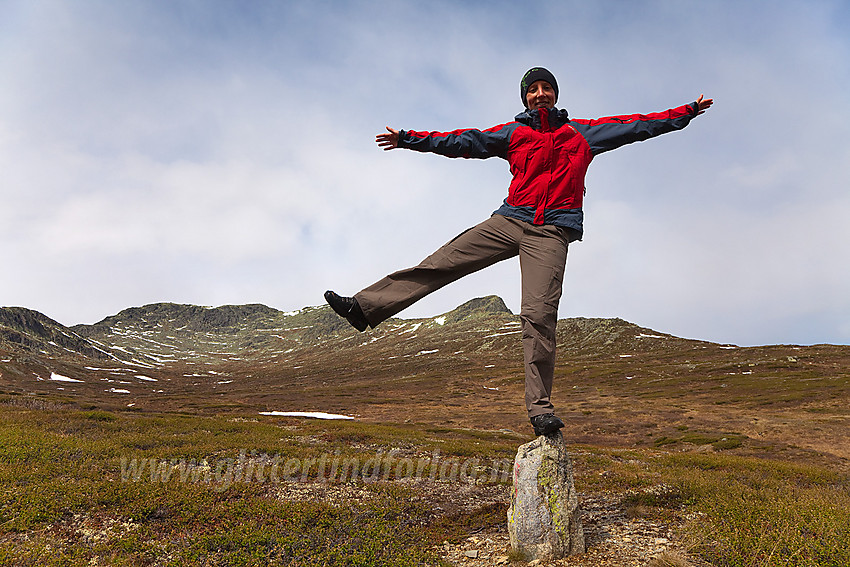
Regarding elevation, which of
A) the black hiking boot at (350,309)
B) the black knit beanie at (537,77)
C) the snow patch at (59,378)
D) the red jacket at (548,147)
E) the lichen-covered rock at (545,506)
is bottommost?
Answer: the snow patch at (59,378)

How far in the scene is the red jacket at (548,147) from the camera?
19.3ft

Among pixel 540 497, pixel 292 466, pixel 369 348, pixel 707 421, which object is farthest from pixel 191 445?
pixel 369 348

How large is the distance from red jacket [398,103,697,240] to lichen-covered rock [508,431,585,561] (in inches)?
134

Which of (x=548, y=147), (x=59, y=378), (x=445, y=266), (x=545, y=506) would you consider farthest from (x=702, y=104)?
(x=59, y=378)

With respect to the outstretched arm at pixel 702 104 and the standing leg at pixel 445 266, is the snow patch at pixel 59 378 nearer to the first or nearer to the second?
the standing leg at pixel 445 266

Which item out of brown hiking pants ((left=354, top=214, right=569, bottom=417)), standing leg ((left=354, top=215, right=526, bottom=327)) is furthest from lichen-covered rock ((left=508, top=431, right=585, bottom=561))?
standing leg ((left=354, top=215, right=526, bottom=327))

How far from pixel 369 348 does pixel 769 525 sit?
186856 millimetres

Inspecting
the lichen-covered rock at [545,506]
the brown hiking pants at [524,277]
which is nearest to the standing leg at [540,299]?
the brown hiking pants at [524,277]

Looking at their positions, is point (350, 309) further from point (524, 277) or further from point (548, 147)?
point (548, 147)

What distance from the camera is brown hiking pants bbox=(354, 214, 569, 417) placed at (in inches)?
226

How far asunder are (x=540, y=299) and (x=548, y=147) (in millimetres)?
2111

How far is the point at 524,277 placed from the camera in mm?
5965

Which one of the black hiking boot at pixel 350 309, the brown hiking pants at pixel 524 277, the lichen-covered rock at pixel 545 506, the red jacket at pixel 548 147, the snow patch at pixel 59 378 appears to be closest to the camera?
the black hiking boot at pixel 350 309

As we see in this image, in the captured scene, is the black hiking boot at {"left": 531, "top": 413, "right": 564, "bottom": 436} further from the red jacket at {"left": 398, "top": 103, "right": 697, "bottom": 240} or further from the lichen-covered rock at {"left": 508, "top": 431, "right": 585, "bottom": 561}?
the red jacket at {"left": 398, "top": 103, "right": 697, "bottom": 240}
